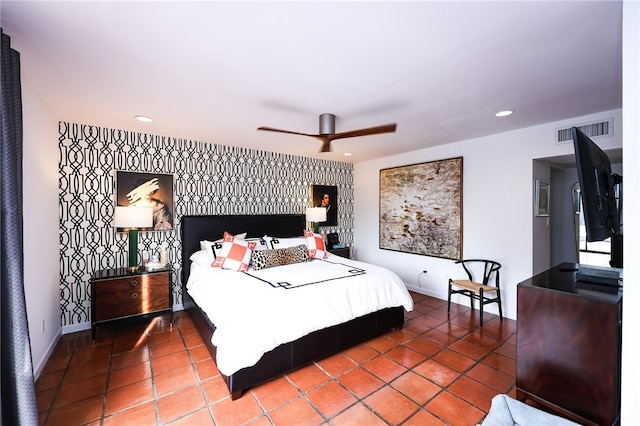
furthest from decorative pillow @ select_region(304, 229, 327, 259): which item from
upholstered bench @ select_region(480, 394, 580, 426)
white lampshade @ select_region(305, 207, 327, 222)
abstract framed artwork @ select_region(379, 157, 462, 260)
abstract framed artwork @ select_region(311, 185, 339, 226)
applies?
upholstered bench @ select_region(480, 394, 580, 426)

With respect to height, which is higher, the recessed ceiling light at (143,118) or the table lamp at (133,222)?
the recessed ceiling light at (143,118)

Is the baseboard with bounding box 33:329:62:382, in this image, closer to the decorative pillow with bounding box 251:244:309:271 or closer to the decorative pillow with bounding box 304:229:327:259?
the decorative pillow with bounding box 251:244:309:271

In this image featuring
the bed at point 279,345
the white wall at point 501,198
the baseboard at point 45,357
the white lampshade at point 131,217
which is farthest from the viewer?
the white wall at point 501,198

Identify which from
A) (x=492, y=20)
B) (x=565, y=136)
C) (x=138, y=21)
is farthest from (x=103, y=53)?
(x=565, y=136)

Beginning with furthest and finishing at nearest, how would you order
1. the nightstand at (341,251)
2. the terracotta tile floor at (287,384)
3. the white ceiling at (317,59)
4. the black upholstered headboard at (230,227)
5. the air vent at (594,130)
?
the nightstand at (341,251)
the black upholstered headboard at (230,227)
the air vent at (594,130)
the terracotta tile floor at (287,384)
the white ceiling at (317,59)

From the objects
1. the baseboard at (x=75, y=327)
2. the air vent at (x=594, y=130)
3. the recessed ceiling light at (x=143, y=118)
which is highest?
the recessed ceiling light at (x=143, y=118)

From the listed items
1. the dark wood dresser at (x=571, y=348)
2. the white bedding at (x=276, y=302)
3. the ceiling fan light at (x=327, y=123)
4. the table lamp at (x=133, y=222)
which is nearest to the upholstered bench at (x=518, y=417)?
the dark wood dresser at (x=571, y=348)

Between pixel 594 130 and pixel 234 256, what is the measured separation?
428 cm

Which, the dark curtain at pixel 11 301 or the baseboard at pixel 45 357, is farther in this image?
the baseboard at pixel 45 357

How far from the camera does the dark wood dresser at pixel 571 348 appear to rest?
1642 millimetres

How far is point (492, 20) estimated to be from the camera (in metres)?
1.52

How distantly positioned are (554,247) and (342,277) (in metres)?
4.27

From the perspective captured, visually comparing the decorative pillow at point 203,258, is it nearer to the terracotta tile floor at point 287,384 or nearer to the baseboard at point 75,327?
the terracotta tile floor at point 287,384

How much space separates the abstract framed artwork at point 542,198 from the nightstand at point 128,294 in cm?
482
